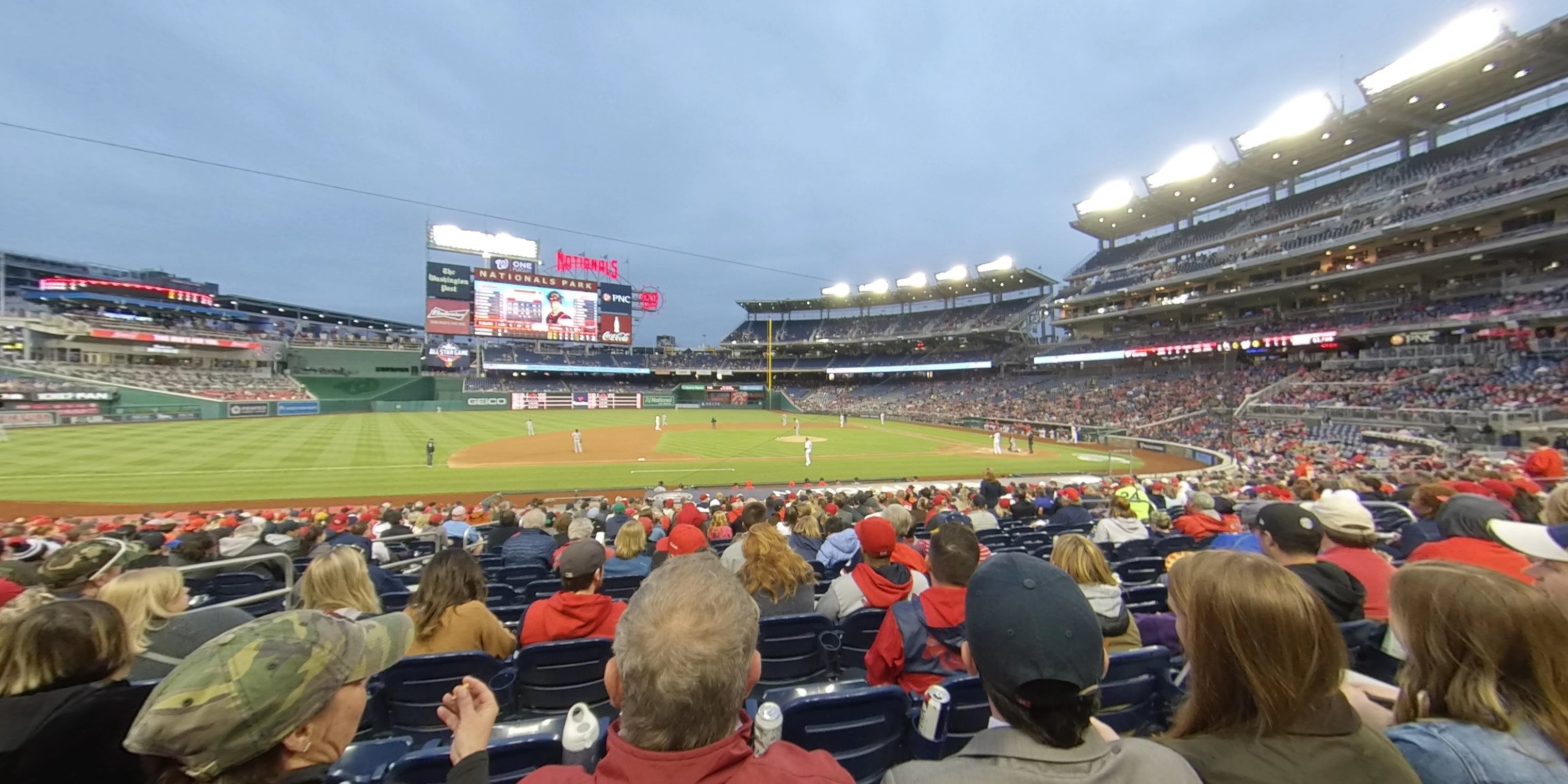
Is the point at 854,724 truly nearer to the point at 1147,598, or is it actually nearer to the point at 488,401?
the point at 1147,598

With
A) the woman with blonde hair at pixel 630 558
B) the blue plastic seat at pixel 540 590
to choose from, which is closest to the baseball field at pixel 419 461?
the blue plastic seat at pixel 540 590

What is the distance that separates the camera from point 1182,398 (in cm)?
4044

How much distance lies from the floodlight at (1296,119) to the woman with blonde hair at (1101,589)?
51.1 meters

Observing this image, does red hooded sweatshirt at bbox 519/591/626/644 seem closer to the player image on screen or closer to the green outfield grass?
the green outfield grass

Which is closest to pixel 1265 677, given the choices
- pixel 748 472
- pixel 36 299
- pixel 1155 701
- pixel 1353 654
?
pixel 1155 701

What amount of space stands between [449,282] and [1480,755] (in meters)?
71.5

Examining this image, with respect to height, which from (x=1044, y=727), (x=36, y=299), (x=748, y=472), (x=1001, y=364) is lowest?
(x=748, y=472)

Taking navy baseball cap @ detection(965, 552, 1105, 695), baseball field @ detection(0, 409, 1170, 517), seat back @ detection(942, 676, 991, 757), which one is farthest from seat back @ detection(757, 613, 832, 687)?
baseball field @ detection(0, 409, 1170, 517)

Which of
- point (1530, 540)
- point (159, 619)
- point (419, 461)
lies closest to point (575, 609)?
point (159, 619)

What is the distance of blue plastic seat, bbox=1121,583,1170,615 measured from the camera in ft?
17.0

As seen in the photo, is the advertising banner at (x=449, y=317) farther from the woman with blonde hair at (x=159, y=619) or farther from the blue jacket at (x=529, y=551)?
the woman with blonde hair at (x=159, y=619)

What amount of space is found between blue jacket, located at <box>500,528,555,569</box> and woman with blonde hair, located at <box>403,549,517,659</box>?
14.0ft

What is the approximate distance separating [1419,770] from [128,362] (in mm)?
89023

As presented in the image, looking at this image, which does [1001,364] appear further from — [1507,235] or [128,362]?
[128,362]
